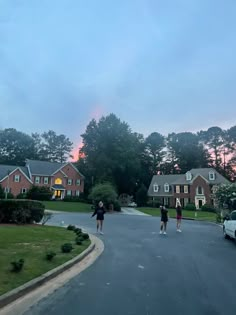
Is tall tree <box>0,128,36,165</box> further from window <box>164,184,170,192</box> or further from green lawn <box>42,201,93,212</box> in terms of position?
window <box>164,184,170,192</box>

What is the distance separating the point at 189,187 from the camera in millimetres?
67375

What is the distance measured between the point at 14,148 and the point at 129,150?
37192mm

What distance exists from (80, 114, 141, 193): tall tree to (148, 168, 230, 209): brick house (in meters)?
6.57

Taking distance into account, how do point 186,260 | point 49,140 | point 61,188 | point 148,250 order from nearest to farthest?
1. point 186,260
2. point 148,250
3. point 61,188
4. point 49,140

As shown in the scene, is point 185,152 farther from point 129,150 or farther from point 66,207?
point 66,207


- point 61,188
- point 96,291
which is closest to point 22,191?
point 61,188

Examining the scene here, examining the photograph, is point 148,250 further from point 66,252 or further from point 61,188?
Result: point 61,188

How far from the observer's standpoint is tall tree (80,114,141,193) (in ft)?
230

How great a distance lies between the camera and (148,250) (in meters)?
12.8

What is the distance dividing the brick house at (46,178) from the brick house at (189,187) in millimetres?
17459

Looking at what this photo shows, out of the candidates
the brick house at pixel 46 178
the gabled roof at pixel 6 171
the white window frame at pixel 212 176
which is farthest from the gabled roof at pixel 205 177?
the gabled roof at pixel 6 171

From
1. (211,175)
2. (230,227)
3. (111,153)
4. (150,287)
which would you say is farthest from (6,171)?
(150,287)

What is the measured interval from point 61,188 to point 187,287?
65.6 metres

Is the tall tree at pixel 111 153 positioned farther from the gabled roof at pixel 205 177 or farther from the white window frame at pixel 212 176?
the white window frame at pixel 212 176
